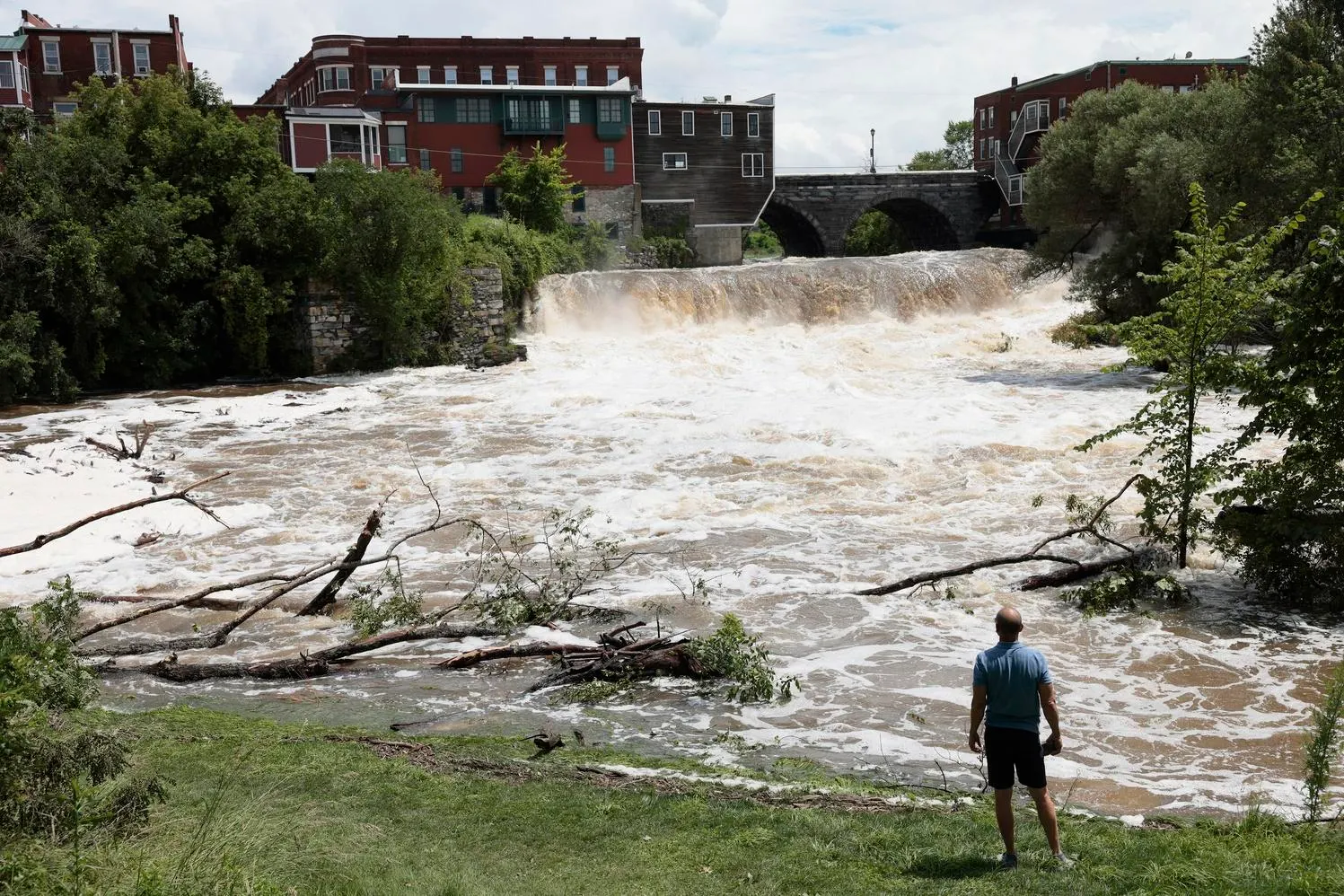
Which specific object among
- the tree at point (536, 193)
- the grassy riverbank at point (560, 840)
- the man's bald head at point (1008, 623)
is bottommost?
the grassy riverbank at point (560, 840)

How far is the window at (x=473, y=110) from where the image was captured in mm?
56406

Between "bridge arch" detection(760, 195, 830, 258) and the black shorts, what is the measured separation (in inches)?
2324

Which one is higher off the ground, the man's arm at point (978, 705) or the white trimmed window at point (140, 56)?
the white trimmed window at point (140, 56)

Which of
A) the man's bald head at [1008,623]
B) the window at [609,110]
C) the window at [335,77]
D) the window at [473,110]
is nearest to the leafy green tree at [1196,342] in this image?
the man's bald head at [1008,623]

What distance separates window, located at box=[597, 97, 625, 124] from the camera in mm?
57406

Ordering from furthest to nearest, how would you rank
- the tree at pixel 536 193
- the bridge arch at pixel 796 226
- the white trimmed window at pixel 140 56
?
1. the bridge arch at pixel 796 226
2. the white trimmed window at pixel 140 56
3. the tree at pixel 536 193

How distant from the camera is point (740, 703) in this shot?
10.3 metres

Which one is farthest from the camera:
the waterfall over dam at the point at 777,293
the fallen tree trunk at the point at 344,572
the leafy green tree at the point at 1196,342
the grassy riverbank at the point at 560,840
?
the waterfall over dam at the point at 777,293

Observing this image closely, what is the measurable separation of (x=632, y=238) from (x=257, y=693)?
159ft

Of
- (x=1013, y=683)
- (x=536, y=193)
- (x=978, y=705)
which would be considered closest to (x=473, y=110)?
(x=536, y=193)

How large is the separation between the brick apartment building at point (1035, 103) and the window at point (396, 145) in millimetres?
32214

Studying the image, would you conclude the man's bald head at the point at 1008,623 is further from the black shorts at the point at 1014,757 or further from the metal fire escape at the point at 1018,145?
the metal fire escape at the point at 1018,145

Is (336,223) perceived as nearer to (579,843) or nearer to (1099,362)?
(1099,362)

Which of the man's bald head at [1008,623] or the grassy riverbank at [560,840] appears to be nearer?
the grassy riverbank at [560,840]
